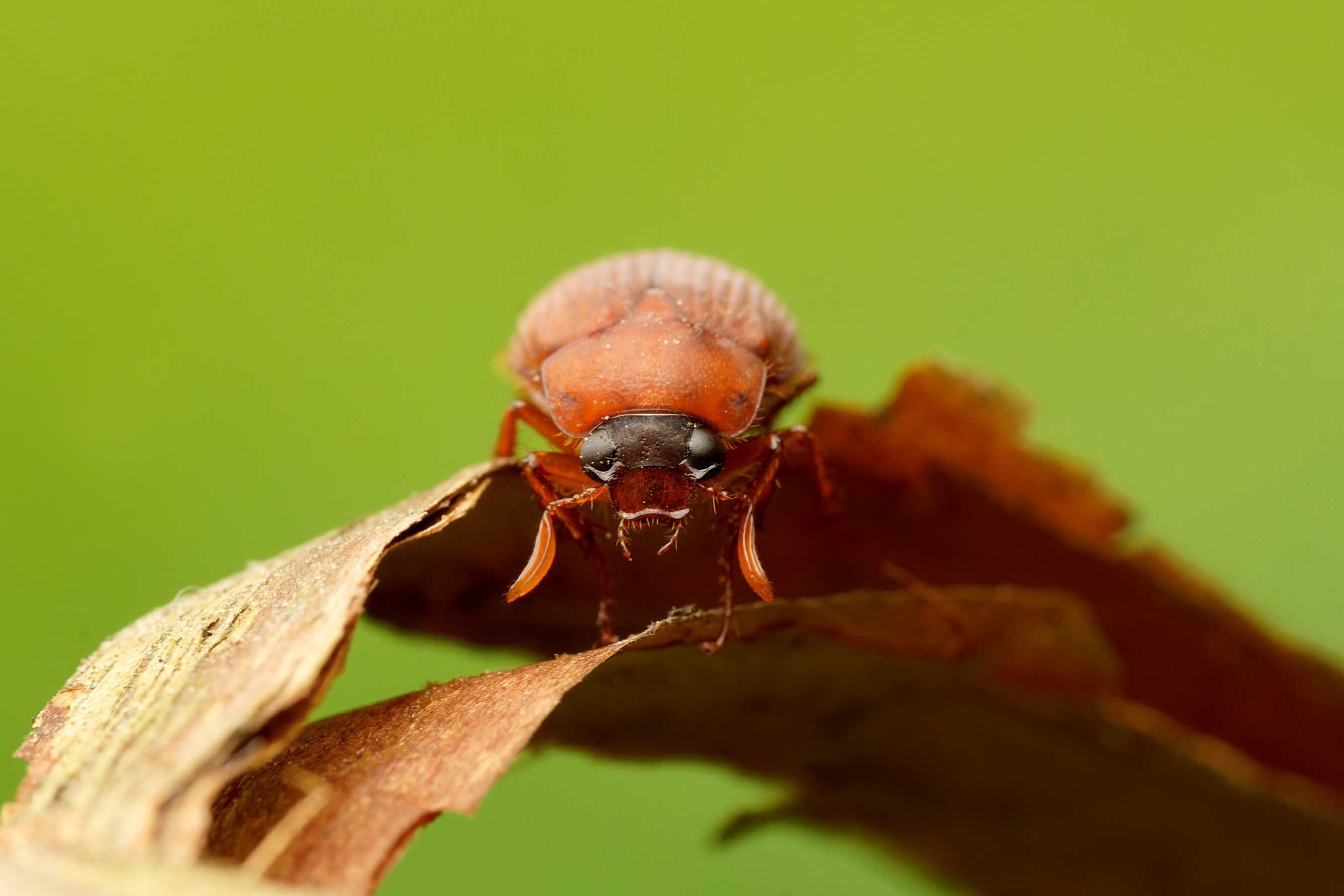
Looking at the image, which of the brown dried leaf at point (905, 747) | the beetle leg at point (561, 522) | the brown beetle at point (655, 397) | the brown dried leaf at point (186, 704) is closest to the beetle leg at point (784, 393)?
the brown beetle at point (655, 397)

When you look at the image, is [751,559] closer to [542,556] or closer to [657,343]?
[542,556]

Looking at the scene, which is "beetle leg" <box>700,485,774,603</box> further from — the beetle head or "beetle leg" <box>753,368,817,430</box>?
"beetle leg" <box>753,368,817,430</box>

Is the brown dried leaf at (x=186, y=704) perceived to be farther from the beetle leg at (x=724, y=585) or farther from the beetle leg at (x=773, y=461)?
the beetle leg at (x=773, y=461)

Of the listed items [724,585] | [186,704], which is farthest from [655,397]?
[186,704]

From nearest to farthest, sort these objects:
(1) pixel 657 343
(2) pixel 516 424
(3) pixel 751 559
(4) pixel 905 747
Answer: (3) pixel 751 559 < (4) pixel 905 747 < (1) pixel 657 343 < (2) pixel 516 424

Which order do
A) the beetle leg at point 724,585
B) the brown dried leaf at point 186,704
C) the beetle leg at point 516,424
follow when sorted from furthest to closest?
the beetle leg at point 516,424
the beetle leg at point 724,585
the brown dried leaf at point 186,704

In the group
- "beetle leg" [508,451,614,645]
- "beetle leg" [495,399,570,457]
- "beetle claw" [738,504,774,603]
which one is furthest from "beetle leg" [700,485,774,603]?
"beetle leg" [495,399,570,457]
